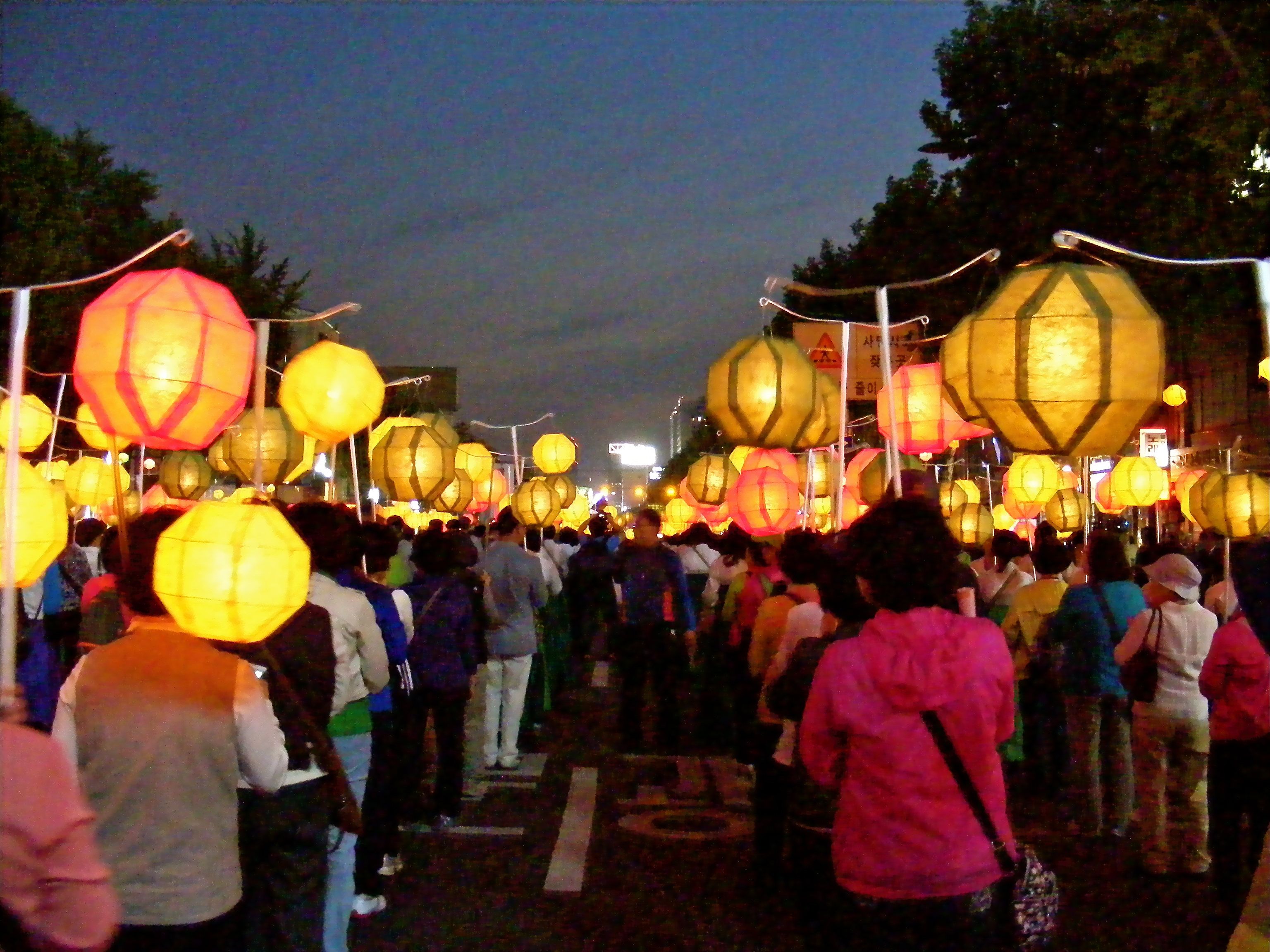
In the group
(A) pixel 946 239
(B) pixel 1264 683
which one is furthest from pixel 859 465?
(A) pixel 946 239

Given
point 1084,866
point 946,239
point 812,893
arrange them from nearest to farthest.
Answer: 1. point 812,893
2. point 1084,866
3. point 946,239

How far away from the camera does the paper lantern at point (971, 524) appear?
13492 millimetres

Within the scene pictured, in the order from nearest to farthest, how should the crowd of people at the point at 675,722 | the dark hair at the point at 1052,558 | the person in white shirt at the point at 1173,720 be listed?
the crowd of people at the point at 675,722
the person in white shirt at the point at 1173,720
the dark hair at the point at 1052,558

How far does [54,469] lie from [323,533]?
29.2ft

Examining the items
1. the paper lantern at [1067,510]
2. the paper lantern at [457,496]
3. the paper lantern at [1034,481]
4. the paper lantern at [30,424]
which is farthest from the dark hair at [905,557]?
the paper lantern at [1067,510]

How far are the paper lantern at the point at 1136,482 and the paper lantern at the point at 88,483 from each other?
34.9 ft

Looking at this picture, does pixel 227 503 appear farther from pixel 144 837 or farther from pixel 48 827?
pixel 48 827

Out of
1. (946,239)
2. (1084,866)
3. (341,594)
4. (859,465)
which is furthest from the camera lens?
(946,239)

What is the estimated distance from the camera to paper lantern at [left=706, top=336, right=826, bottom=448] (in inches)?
254

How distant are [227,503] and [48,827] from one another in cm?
187

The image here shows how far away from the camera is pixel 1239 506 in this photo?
11.2 metres

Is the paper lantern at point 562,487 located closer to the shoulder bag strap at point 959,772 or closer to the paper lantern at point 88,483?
the paper lantern at point 88,483

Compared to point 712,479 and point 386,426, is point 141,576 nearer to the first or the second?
point 386,426

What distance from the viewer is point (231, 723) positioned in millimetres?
3361
